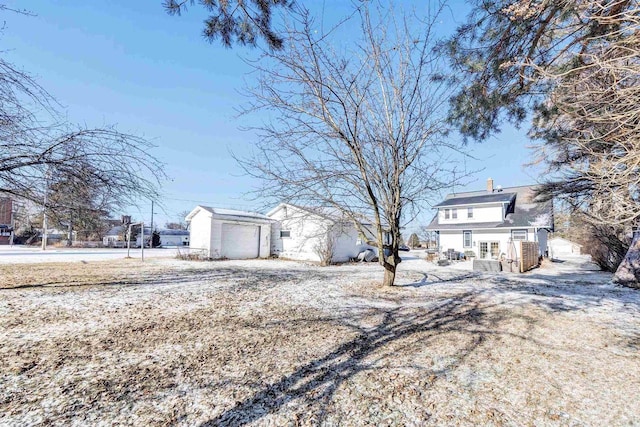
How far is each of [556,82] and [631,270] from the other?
29.2 feet

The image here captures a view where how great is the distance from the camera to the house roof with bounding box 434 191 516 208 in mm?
20938

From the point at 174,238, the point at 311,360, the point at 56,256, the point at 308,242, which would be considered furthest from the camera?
the point at 174,238

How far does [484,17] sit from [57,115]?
20.9ft

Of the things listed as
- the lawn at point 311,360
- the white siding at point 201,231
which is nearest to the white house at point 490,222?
the lawn at point 311,360

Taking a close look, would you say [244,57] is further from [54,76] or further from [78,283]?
[78,283]

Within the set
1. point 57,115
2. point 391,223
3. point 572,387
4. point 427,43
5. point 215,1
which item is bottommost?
point 572,387

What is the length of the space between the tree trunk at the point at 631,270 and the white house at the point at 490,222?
27.9 feet

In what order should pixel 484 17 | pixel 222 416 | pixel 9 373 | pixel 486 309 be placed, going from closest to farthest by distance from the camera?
pixel 222 416
pixel 9 373
pixel 484 17
pixel 486 309

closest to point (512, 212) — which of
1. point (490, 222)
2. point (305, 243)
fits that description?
point (490, 222)

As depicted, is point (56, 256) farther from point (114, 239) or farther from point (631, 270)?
point (631, 270)

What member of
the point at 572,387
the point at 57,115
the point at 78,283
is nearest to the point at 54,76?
the point at 57,115

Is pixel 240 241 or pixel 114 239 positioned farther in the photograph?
pixel 114 239

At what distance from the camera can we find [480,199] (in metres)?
22.2

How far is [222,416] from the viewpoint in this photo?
232cm
